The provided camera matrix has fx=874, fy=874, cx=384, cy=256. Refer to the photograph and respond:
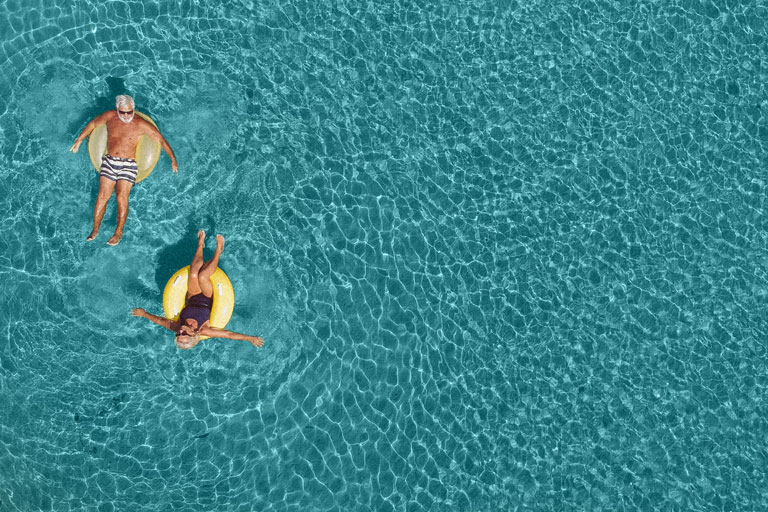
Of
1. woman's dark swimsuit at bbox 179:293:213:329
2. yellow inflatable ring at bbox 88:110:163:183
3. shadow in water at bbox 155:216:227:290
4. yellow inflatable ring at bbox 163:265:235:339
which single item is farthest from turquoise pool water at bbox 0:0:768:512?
woman's dark swimsuit at bbox 179:293:213:329

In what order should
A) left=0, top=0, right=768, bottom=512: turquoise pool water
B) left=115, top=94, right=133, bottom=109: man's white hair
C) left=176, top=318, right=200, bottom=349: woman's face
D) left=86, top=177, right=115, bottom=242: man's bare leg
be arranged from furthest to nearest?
left=0, top=0, right=768, bottom=512: turquoise pool water < left=86, top=177, right=115, bottom=242: man's bare leg < left=115, top=94, right=133, bottom=109: man's white hair < left=176, top=318, right=200, bottom=349: woman's face

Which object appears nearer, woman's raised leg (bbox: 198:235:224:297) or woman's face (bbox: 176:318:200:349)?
woman's face (bbox: 176:318:200:349)

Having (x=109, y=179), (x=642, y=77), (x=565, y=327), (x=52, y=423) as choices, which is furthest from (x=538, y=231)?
(x=52, y=423)

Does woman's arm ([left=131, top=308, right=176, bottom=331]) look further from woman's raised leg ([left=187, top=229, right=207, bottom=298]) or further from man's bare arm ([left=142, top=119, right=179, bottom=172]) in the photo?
man's bare arm ([left=142, top=119, right=179, bottom=172])

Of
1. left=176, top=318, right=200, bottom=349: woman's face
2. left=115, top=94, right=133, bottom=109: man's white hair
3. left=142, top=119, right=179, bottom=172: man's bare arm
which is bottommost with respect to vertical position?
left=176, top=318, right=200, bottom=349: woman's face

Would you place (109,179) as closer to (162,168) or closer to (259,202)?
(162,168)

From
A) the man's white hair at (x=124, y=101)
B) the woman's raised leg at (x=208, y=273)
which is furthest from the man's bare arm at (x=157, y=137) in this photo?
the woman's raised leg at (x=208, y=273)

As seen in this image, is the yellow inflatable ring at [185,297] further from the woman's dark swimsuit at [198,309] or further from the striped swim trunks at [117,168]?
the striped swim trunks at [117,168]
